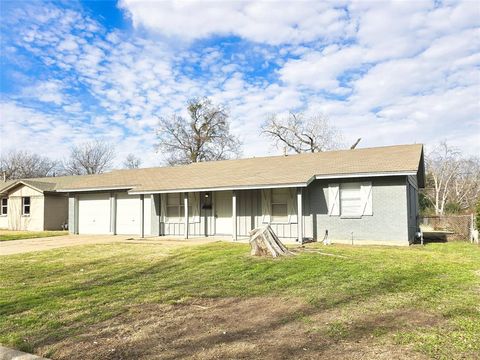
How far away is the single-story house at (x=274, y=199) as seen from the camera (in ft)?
48.0

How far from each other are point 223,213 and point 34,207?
49.4 feet

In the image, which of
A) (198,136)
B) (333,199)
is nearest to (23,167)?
(198,136)

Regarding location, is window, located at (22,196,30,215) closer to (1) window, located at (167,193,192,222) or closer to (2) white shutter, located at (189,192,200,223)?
(1) window, located at (167,193,192,222)

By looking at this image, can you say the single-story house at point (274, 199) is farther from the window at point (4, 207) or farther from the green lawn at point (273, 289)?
the window at point (4, 207)

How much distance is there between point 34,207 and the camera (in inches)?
1028

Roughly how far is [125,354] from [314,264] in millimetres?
6168

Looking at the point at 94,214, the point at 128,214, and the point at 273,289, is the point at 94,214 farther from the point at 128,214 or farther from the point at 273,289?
the point at 273,289

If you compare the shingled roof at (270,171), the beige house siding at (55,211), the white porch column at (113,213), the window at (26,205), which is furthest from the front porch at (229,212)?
the window at (26,205)

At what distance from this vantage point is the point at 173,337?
189 inches

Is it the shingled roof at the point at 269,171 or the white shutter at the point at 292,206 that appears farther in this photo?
the white shutter at the point at 292,206

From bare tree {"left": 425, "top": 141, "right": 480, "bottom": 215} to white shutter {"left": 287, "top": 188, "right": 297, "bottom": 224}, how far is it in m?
29.7

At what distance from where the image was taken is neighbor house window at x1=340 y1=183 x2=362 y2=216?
49.4ft

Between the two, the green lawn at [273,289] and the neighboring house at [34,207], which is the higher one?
the neighboring house at [34,207]

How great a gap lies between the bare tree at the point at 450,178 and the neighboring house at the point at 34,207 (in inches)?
1368
